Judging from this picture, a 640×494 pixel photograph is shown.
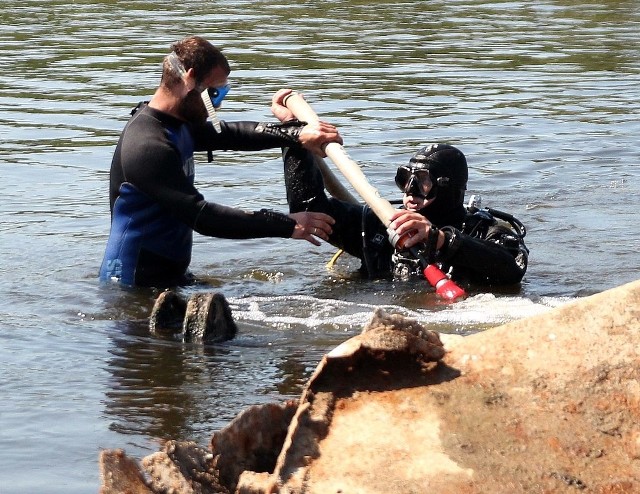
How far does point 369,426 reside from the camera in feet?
10.5

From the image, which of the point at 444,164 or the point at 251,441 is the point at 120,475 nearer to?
the point at 251,441

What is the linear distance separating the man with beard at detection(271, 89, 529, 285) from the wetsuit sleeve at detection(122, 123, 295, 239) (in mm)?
533

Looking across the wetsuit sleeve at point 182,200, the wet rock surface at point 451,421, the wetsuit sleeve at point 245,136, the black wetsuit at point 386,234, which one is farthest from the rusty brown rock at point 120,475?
the wetsuit sleeve at point 245,136

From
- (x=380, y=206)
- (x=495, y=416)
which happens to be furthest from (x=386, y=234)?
(x=495, y=416)

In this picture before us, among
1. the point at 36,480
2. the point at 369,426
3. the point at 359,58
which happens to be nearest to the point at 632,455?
the point at 369,426

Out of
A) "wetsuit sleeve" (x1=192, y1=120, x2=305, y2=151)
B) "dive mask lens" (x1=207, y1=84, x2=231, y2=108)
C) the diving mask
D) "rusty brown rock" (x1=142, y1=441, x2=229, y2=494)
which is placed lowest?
the diving mask

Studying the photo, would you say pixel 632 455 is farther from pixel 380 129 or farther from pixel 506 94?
pixel 506 94

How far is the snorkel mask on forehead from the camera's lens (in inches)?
252

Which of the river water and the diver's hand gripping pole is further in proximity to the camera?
the diver's hand gripping pole

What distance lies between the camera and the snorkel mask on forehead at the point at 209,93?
21.0 feet

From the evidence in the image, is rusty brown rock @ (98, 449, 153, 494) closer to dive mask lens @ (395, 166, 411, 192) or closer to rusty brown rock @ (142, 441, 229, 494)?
rusty brown rock @ (142, 441, 229, 494)

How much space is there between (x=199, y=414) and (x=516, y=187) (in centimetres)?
554

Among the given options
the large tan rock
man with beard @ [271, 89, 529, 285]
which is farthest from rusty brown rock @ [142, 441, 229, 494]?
man with beard @ [271, 89, 529, 285]

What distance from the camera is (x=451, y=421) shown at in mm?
3184
